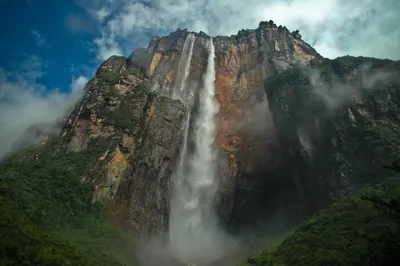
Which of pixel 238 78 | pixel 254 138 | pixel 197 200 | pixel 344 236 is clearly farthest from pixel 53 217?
pixel 238 78

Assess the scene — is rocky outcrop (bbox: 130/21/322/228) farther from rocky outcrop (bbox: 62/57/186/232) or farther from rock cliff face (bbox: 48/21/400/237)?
rocky outcrop (bbox: 62/57/186/232)

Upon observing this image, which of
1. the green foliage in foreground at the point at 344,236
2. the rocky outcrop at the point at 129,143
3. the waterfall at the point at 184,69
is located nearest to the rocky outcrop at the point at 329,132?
the green foliage in foreground at the point at 344,236

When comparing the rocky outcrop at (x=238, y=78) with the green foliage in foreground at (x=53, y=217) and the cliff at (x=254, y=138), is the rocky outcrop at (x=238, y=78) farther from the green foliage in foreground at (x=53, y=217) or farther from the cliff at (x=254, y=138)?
the green foliage in foreground at (x=53, y=217)

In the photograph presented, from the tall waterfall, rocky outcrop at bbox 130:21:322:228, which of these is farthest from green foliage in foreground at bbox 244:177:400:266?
rocky outcrop at bbox 130:21:322:228

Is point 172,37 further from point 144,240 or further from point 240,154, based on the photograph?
point 144,240

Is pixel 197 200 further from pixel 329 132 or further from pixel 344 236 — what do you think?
pixel 344 236

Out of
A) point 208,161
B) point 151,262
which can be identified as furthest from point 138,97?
point 151,262
